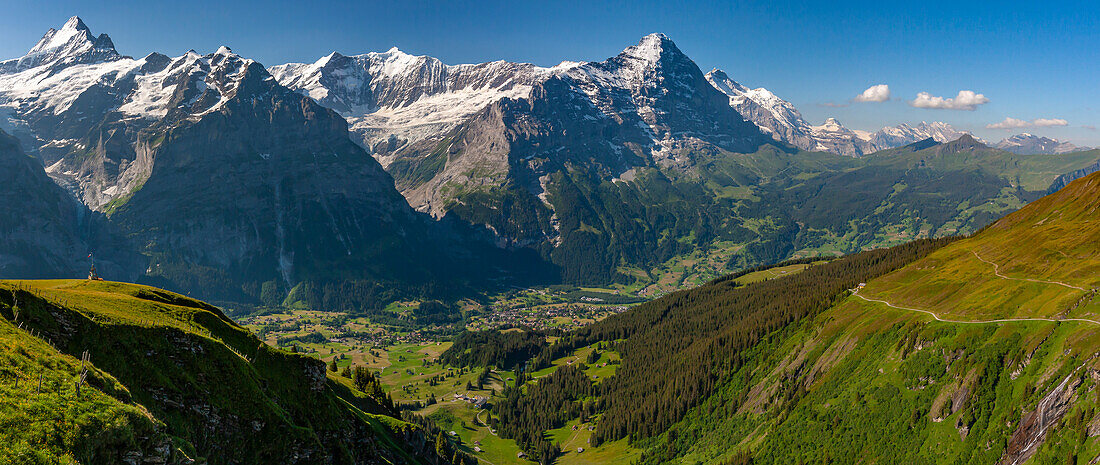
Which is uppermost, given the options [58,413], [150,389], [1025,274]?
[58,413]

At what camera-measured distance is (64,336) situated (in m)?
44.6

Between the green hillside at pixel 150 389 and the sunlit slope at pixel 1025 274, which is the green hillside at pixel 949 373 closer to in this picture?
the sunlit slope at pixel 1025 274

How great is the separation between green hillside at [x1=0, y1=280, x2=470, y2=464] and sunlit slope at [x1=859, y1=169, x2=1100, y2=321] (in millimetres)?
147023

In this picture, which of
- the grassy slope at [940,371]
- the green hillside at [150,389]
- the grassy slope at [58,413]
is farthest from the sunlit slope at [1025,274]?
the grassy slope at [58,413]

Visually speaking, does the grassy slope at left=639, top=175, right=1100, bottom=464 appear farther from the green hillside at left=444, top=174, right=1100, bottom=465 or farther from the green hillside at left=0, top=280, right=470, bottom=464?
the green hillside at left=0, top=280, right=470, bottom=464

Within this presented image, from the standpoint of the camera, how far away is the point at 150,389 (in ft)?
154

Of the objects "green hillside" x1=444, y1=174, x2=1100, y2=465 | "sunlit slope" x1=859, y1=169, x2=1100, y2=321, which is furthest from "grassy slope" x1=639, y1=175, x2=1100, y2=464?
"sunlit slope" x1=859, y1=169, x2=1100, y2=321

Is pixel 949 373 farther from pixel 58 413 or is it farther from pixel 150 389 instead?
pixel 58 413

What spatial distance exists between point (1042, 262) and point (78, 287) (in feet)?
670

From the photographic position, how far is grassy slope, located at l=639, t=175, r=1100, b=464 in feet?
370

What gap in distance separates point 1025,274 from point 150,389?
Result: 7474 inches

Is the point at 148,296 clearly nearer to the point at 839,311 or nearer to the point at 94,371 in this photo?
the point at 94,371

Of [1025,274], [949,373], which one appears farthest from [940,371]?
[1025,274]

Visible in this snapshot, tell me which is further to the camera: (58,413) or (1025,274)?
(1025,274)
